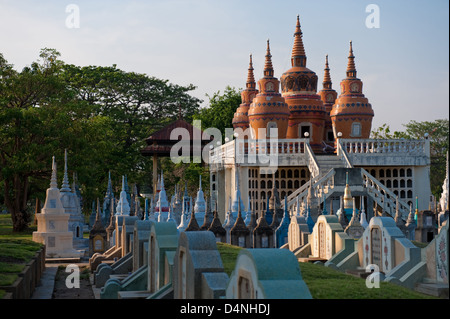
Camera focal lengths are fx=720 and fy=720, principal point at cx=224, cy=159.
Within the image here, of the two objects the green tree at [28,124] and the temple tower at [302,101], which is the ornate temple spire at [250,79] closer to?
the temple tower at [302,101]

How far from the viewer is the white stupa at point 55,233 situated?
27969 millimetres

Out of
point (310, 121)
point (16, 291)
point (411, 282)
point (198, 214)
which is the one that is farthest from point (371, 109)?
point (16, 291)

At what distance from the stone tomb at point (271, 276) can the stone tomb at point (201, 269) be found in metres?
1.47

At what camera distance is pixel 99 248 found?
93.0 ft

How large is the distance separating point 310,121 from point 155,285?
33.5 metres

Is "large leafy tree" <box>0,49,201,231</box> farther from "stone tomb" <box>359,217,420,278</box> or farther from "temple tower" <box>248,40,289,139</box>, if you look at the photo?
"stone tomb" <box>359,217,420,278</box>

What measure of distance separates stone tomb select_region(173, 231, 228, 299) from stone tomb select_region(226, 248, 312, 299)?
4.84 ft

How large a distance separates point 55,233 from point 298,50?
25.4m

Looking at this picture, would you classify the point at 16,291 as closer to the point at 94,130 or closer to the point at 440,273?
the point at 440,273

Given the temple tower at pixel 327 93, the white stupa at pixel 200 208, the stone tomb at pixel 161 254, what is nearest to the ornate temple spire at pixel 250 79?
the temple tower at pixel 327 93

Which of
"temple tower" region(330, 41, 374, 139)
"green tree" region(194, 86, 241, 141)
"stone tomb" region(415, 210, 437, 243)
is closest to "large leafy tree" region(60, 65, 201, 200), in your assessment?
"green tree" region(194, 86, 241, 141)

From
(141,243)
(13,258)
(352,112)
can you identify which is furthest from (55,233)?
(352,112)

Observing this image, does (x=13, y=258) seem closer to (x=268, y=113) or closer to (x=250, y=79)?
(x=268, y=113)

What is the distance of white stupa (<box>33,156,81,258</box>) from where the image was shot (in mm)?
27969
